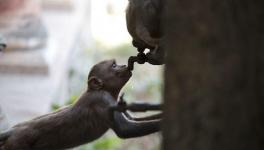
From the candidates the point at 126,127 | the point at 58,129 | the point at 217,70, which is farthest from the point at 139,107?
the point at 58,129

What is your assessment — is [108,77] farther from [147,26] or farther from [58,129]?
[147,26]

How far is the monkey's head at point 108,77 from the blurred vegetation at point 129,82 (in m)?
2.78

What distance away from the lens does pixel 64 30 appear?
6.80 metres

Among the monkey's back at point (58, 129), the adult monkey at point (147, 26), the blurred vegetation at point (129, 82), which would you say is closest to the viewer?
the adult monkey at point (147, 26)

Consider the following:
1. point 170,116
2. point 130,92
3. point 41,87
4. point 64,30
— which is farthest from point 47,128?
point 64,30

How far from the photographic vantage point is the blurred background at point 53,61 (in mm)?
5586

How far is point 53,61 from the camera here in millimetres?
6137

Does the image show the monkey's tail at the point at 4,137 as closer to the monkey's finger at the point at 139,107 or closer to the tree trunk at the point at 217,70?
the monkey's finger at the point at 139,107

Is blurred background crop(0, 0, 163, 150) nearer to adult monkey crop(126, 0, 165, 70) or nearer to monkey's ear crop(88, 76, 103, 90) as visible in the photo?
monkey's ear crop(88, 76, 103, 90)

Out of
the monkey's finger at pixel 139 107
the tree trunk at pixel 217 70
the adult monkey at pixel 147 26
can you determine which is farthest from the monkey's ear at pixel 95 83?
the tree trunk at pixel 217 70

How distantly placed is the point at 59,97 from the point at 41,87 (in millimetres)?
191

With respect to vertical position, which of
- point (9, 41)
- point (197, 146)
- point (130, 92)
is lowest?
point (130, 92)

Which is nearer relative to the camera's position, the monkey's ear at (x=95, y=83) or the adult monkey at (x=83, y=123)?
the adult monkey at (x=83, y=123)

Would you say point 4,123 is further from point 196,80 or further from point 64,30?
point 64,30
